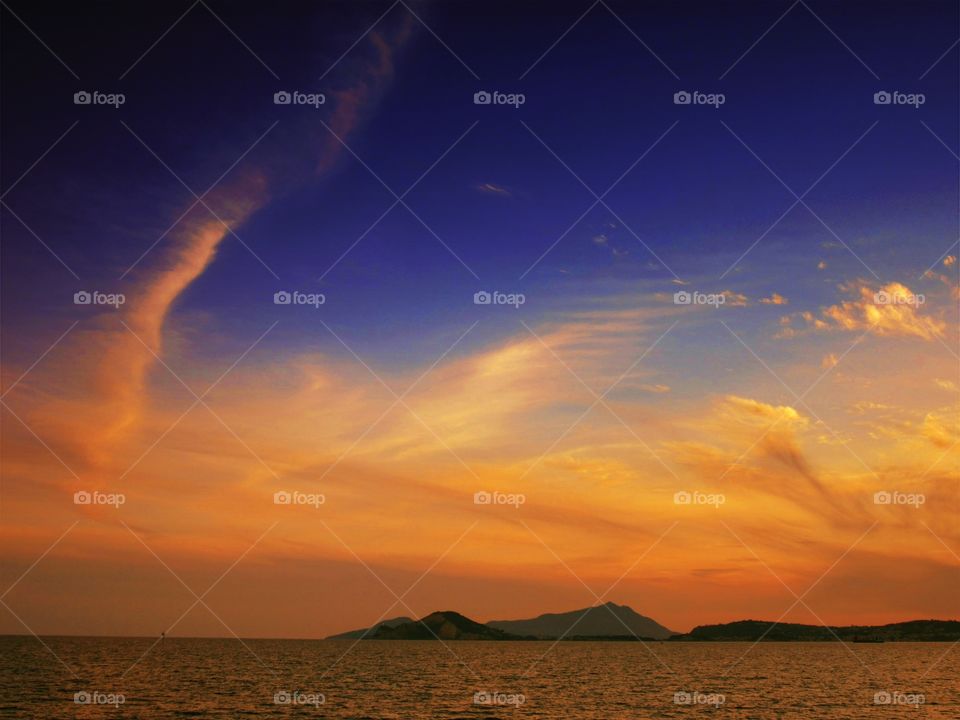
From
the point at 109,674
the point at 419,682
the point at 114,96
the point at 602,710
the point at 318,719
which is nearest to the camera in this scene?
the point at 114,96

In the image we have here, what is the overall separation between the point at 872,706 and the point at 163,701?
Answer: 50.7 m

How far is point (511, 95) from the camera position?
33750 millimetres

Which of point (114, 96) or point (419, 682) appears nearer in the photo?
point (114, 96)

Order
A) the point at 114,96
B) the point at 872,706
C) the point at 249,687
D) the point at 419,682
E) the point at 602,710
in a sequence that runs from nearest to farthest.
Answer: the point at 114,96 → the point at 602,710 → the point at 872,706 → the point at 249,687 → the point at 419,682

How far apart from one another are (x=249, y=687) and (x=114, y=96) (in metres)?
54.6

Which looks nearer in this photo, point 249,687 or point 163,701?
point 163,701

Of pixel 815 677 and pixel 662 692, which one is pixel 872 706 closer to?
pixel 662 692

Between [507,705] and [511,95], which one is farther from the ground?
[511,95]

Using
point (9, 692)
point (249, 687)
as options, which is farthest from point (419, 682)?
point (9, 692)

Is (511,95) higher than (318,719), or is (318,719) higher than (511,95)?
(511,95)

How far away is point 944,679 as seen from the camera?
94.3 m

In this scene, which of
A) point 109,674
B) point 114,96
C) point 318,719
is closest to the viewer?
point 114,96

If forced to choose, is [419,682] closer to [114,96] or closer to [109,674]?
[109,674]

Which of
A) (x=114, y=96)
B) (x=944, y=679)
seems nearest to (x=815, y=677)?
(x=944, y=679)
